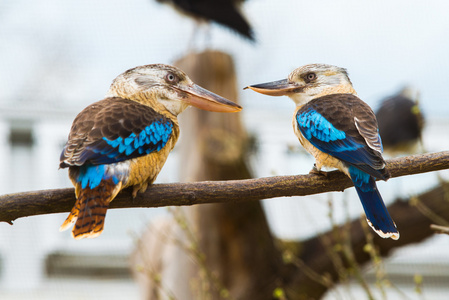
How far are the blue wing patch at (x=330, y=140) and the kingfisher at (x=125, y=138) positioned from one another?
250 mm

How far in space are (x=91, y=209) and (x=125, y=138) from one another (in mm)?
256

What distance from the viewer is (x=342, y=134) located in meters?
1.86

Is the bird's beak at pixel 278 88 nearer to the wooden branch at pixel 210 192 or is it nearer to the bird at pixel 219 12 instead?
the wooden branch at pixel 210 192

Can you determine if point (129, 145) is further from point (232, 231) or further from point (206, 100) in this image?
point (232, 231)

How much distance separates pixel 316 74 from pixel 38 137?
3035 millimetres

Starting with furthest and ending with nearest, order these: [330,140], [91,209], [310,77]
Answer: [310,77] < [330,140] < [91,209]

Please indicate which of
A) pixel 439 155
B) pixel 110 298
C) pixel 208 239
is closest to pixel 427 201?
pixel 208 239

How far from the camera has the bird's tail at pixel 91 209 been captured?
64.3 inches

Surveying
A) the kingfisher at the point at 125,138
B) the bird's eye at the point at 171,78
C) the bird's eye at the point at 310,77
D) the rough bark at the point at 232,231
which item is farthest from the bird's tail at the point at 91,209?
the rough bark at the point at 232,231

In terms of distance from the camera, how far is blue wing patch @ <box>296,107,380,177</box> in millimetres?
1767

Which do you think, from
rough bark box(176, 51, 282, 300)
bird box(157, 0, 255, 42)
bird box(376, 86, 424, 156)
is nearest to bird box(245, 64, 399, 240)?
rough bark box(176, 51, 282, 300)

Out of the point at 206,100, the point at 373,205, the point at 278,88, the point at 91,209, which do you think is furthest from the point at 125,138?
the point at 373,205

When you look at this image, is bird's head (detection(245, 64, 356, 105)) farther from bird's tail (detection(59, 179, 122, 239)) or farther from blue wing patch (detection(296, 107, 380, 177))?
bird's tail (detection(59, 179, 122, 239))

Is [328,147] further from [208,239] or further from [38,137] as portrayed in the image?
[38,137]
